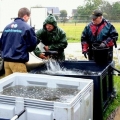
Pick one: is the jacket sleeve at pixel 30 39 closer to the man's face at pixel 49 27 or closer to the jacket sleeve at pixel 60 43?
the man's face at pixel 49 27

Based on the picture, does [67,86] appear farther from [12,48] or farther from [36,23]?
[36,23]

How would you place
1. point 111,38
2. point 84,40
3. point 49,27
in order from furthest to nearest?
point 84,40 → point 111,38 → point 49,27

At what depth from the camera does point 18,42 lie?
15.9ft

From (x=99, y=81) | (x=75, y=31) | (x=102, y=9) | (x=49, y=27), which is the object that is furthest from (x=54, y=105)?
(x=102, y=9)

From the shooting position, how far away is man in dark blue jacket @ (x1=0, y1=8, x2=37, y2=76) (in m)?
4.86

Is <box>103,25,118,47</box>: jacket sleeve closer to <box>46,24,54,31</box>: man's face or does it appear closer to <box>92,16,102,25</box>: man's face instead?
<box>92,16,102,25</box>: man's face

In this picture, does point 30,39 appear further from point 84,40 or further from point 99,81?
point 84,40

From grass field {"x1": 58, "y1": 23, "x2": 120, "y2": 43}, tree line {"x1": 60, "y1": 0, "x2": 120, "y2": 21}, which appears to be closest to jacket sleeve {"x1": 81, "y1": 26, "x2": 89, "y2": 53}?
grass field {"x1": 58, "y1": 23, "x2": 120, "y2": 43}

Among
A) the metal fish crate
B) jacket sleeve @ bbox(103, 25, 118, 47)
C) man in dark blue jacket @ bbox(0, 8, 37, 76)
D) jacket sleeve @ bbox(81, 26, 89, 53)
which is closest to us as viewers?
the metal fish crate

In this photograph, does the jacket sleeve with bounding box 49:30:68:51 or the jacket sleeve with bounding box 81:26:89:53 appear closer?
the jacket sleeve with bounding box 49:30:68:51

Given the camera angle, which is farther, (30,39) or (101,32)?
(101,32)

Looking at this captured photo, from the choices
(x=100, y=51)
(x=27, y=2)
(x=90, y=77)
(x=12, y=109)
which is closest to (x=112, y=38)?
(x=100, y=51)

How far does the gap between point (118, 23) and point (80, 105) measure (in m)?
27.9

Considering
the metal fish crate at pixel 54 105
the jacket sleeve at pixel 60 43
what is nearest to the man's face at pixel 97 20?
the jacket sleeve at pixel 60 43
